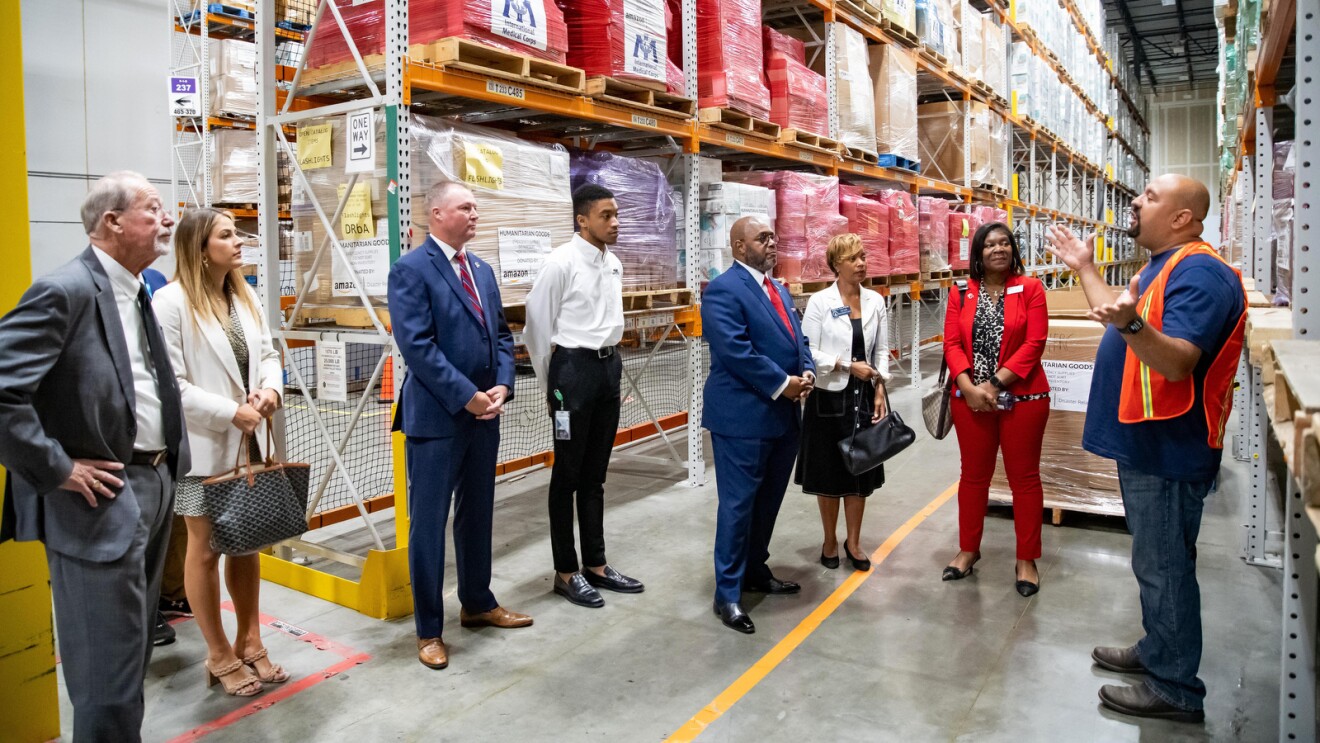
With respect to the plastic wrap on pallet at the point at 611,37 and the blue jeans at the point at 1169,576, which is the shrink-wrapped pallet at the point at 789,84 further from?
the blue jeans at the point at 1169,576

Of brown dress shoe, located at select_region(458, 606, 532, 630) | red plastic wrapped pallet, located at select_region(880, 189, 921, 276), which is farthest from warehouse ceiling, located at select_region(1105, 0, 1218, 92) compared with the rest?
brown dress shoe, located at select_region(458, 606, 532, 630)

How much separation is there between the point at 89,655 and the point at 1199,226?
153 inches

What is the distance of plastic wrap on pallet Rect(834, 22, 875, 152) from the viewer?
340 inches

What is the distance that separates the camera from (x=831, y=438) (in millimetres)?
4988

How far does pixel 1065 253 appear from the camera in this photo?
3.18 metres

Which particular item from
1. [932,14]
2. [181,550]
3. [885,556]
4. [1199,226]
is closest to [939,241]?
[932,14]

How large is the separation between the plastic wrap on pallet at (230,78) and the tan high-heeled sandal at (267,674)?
9376 mm

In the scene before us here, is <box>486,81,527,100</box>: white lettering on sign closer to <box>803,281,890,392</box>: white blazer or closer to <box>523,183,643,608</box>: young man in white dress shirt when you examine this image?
<box>523,183,643,608</box>: young man in white dress shirt

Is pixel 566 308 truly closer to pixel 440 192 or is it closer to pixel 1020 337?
pixel 440 192

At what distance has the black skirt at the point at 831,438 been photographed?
488 cm

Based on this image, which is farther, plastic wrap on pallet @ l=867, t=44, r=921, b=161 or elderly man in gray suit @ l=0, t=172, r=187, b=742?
plastic wrap on pallet @ l=867, t=44, r=921, b=161

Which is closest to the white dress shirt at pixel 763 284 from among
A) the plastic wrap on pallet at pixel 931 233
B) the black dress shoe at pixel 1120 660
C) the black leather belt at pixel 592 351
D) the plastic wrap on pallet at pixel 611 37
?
the black leather belt at pixel 592 351

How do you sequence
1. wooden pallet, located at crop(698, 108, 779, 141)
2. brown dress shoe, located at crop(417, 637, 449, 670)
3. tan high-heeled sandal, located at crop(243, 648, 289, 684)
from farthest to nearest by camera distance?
wooden pallet, located at crop(698, 108, 779, 141)
brown dress shoe, located at crop(417, 637, 449, 670)
tan high-heeled sandal, located at crop(243, 648, 289, 684)

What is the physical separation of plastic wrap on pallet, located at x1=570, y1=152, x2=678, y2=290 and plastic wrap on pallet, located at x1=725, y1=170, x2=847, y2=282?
1476 millimetres
